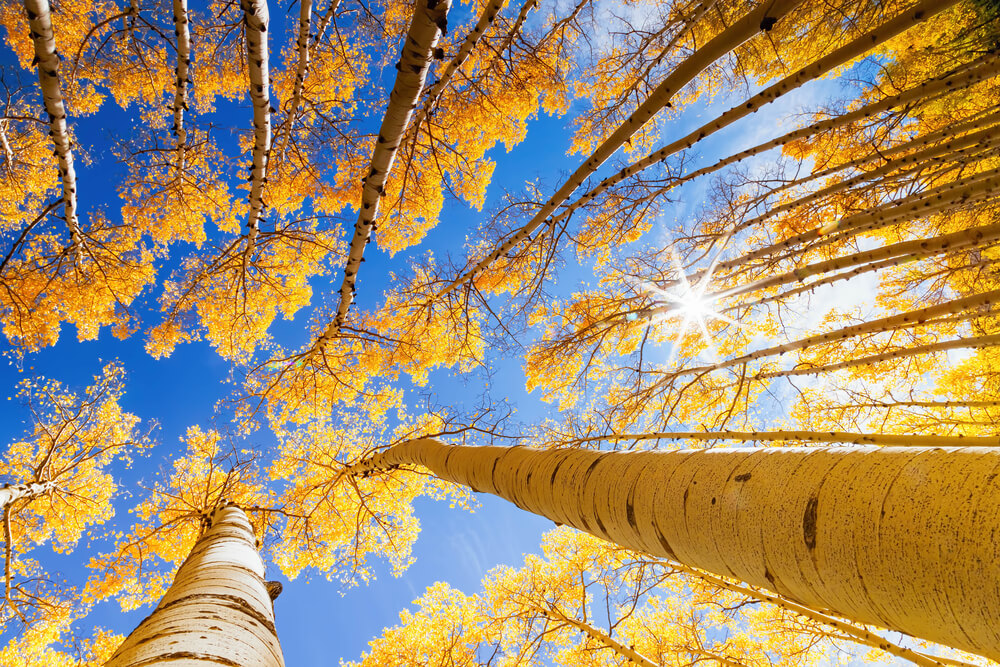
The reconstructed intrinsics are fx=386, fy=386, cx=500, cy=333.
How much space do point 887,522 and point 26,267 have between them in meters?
7.34

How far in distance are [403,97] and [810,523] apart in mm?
2545

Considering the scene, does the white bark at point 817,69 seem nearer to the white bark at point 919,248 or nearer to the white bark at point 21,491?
the white bark at point 919,248

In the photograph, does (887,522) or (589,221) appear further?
(589,221)

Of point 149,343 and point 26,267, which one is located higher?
point 26,267

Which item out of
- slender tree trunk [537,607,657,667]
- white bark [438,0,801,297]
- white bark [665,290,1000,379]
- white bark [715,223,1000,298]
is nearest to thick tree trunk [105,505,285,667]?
white bark [438,0,801,297]

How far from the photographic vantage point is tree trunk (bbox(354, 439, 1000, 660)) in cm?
66

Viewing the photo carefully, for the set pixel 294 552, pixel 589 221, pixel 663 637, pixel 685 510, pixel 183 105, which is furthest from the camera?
pixel 294 552

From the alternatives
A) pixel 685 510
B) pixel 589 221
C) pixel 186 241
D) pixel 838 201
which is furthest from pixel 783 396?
pixel 186 241

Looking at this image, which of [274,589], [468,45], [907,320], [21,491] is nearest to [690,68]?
[468,45]

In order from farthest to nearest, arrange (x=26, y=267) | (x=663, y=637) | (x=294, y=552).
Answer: (x=294, y=552) → (x=663, y=637) → (x=26, y=267)

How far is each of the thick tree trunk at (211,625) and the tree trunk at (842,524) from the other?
1379 millimetres

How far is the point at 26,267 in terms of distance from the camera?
447cm

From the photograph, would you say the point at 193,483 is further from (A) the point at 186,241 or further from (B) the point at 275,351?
(A) the point at 186,241

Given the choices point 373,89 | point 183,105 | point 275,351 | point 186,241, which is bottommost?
point 275,351
